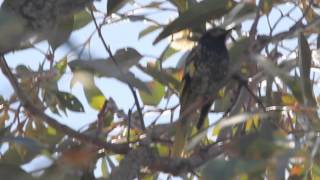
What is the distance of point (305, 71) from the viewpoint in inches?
65.1

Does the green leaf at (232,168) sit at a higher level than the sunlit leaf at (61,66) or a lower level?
lower

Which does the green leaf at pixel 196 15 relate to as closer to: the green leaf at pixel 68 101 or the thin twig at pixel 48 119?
the thin twig at pixel 48 119

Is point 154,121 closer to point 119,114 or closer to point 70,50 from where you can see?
point 119,114

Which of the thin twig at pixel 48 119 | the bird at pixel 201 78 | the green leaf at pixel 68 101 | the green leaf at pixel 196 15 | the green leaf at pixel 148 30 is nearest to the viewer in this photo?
the thin twig at pixel 48 119

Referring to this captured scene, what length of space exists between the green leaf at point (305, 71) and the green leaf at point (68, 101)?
0.66m

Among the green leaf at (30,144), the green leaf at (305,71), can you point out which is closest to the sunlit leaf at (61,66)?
the green leaf at (305,71)

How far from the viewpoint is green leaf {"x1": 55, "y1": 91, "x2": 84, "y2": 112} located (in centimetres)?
209

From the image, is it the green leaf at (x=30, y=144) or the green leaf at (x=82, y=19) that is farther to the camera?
the green leaf at (x=82, y=19)

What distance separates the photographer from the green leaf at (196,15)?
→ 1756 millimetres

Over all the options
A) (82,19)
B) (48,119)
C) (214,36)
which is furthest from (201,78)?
(48,119)

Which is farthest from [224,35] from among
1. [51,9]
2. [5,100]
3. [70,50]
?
[70,50]

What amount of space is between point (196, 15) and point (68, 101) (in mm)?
514

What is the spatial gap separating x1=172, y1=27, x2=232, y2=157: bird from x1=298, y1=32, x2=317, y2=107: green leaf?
26 cm

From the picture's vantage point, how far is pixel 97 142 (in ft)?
5.02
